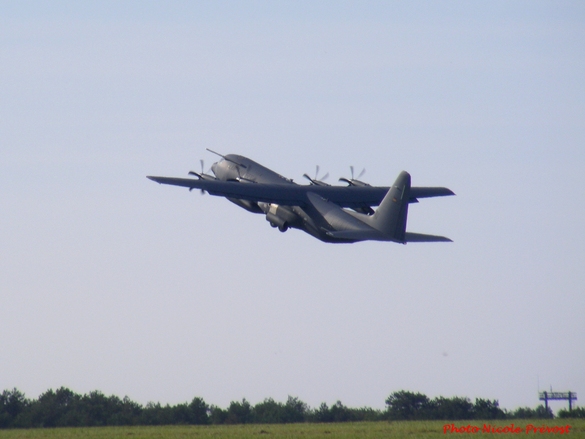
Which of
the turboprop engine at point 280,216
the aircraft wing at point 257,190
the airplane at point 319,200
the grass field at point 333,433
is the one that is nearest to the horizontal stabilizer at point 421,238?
the airplane at point 319,200

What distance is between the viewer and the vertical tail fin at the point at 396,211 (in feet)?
201

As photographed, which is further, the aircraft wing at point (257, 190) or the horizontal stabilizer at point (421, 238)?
the aircraft wing at point (257, 190)

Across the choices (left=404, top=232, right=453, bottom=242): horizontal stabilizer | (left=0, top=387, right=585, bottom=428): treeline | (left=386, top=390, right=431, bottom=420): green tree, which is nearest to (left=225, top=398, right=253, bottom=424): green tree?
(left=0, top=387, right=585, bottom=428): treeline

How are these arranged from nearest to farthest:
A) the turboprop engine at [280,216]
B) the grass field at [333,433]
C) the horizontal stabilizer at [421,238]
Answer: the grass field at [333,433]
the horizontal stabilizer at [421,238]
the turboprop engine at [280,216]

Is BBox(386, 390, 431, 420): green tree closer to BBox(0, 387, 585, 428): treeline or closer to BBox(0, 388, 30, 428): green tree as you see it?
BBox(0, 387, 585, 428): treeline

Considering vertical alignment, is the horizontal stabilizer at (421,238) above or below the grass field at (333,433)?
above

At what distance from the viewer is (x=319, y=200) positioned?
66812mm

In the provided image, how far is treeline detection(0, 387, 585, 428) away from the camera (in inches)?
2854

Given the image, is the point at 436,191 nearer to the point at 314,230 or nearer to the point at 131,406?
the point at 314,230

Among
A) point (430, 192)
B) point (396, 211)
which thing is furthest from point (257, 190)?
point (430, 192)

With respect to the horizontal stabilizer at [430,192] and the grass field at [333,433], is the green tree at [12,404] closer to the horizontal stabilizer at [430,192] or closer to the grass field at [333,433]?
the grass field at [333,433]

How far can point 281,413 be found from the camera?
242 ft

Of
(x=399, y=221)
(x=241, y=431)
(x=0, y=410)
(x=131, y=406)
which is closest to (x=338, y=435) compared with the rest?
(x=241, y=431)

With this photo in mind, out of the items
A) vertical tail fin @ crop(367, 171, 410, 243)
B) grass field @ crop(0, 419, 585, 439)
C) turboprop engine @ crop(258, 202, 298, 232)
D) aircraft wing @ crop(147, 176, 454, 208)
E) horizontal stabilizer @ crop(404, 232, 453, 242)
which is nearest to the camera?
grass field @ crop(0, 419, 585, 439)
